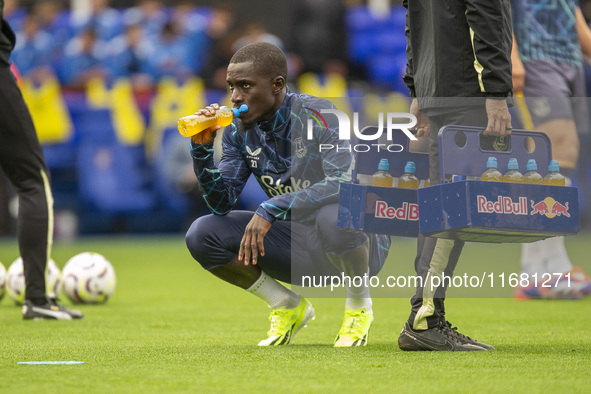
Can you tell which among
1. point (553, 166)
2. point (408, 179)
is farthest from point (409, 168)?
point (553, 166)

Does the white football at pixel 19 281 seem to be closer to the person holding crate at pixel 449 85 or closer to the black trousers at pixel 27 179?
the black trousers at pixel 27 179

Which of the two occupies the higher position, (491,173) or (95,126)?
(491,173)

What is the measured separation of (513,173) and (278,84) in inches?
46.0

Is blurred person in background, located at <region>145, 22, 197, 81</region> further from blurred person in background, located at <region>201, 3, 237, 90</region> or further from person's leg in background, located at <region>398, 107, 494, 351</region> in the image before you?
person's leg in background, located at <region>398, 107, 494, 351</region>

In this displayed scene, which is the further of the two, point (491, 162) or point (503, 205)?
point (491, 162)

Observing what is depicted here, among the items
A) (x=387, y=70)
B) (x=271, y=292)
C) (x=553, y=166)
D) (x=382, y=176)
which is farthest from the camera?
(x=387, y=70)

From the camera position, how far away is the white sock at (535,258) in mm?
6430

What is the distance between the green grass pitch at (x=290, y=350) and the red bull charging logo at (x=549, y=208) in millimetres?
534

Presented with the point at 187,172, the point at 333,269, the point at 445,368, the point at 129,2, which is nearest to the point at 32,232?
the point at 333,269

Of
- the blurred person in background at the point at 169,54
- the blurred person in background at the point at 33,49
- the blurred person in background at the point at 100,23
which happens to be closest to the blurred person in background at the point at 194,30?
the blurred person in background at the point at 169,54

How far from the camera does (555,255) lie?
6480 mm

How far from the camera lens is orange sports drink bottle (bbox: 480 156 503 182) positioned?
3650 mm

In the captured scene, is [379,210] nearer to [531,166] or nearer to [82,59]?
[531,166]

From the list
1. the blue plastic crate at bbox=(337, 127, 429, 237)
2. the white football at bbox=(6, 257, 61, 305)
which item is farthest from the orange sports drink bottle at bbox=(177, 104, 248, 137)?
the white football at bbox=(6, 257, 61, 305)
